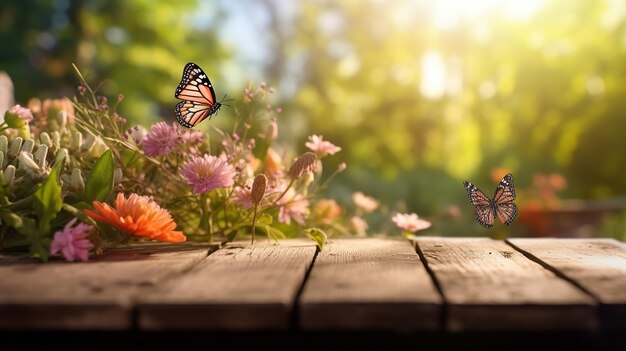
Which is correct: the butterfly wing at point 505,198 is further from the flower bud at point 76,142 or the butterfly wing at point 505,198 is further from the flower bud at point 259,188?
the flower bud at point 76,142

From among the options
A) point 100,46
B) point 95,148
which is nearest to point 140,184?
point 95,148

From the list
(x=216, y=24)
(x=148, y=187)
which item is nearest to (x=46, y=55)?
(x=216, y=24)

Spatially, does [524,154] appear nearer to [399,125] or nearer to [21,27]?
[399,125]

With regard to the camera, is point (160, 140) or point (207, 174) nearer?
point (207, 174)

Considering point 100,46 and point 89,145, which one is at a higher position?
→ point 100,46

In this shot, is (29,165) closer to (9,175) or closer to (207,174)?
(9,175)

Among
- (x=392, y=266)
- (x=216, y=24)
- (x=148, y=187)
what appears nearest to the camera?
(x=392, y=266)
